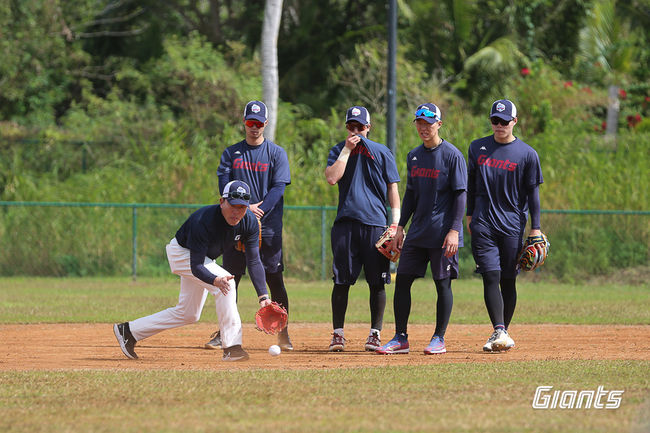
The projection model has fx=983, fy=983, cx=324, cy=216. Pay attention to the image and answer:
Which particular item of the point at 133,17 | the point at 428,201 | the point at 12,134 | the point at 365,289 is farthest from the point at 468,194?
the point at 133,17

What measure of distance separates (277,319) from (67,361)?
1.97 m

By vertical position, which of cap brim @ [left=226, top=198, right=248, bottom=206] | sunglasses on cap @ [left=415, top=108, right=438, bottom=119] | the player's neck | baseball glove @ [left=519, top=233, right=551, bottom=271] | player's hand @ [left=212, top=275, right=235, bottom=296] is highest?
sunglasses on cap @ [left=415, top=108, right=438, bottom=119]

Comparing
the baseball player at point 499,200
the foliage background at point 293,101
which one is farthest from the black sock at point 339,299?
the foliage background at point 293,101

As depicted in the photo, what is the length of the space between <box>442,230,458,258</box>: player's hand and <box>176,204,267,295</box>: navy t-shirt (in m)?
1.64

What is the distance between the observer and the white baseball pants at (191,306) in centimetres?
819

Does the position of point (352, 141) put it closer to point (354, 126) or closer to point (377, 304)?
point (354, 126)

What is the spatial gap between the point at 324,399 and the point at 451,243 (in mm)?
2582

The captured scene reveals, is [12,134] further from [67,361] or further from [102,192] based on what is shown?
[67,361]

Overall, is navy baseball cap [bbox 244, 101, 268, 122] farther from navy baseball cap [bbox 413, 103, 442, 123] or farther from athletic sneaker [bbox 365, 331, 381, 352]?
athletic sneaker [bbox 365, 331, 381, 352]

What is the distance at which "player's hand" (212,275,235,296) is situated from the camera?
796cm

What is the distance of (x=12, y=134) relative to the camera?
27.6 meters

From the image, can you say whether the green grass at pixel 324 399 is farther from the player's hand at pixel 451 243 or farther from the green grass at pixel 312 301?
the green grass at pixel 312 301

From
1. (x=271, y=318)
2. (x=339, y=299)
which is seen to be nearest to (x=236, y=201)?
(x=271, y=318)

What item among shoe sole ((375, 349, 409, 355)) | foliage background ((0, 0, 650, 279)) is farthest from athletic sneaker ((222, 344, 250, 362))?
foliage background ((0, 0, 650, 279))
